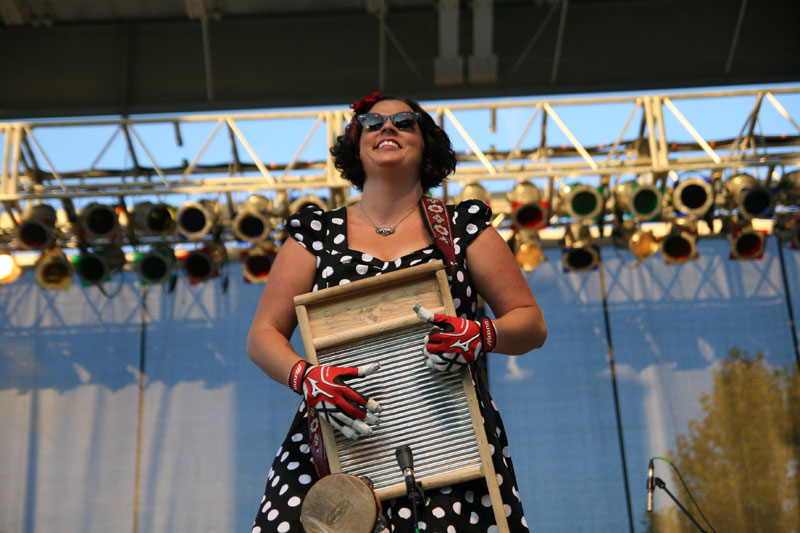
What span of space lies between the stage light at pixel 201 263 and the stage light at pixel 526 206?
289cm

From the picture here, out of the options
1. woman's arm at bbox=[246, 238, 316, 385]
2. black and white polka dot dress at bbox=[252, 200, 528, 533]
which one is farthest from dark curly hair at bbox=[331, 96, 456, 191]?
woman's arm at bbox=[246, 238, 316, 385]

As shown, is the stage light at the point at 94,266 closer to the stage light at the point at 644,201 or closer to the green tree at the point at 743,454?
the stage light at the point at 644,201

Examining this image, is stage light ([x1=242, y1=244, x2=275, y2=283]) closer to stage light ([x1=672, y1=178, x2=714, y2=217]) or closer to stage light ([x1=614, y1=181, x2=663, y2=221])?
stage light ([x1=614, y1=181, x2=663, y2=221])

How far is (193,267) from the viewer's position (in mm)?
8742

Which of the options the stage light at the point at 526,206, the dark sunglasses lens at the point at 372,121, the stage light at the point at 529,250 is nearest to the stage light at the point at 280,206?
the stage light at the point at 526,206

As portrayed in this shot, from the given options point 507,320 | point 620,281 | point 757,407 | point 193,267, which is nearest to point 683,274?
point 620,281

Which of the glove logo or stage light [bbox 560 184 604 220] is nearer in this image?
the glove logo

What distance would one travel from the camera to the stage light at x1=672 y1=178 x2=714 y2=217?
27.0 feet

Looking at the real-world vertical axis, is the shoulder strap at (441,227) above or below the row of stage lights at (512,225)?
below

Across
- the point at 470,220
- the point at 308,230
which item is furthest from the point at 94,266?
the point at 470,220

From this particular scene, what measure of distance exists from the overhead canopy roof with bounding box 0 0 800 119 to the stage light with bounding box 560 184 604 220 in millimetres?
2141

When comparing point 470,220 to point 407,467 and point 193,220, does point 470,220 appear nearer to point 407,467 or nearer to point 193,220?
point 407,467

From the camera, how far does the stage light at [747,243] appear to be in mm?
8719

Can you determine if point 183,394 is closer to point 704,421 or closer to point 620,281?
point 620,281
